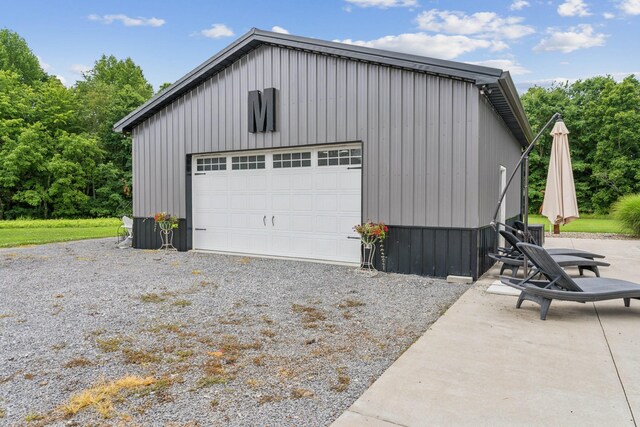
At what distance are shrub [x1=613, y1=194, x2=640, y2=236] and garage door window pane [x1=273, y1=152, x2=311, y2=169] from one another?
1145 cm

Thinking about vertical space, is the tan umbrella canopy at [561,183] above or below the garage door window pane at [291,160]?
below

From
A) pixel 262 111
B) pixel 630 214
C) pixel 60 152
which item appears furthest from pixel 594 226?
pixel 60 152

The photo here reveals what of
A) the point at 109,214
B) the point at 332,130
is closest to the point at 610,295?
the point at 332,130

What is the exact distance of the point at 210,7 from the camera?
49.9 ft

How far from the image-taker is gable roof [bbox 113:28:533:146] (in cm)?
608

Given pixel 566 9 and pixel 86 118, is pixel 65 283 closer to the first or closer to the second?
pixel 566 9

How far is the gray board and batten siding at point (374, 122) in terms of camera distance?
6.29 meters

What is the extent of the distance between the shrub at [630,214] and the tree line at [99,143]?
13727mm

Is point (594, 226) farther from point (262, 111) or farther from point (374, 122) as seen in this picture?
point (262, 111)

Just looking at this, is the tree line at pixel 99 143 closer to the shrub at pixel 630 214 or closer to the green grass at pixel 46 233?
the green grass at pixel 46 233

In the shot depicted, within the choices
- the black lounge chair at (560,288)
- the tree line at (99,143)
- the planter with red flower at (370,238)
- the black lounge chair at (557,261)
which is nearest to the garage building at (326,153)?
the planter with red flower at (370,238)

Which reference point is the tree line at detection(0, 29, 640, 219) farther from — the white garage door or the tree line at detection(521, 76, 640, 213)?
the white garage door

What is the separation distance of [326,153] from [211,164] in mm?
2913

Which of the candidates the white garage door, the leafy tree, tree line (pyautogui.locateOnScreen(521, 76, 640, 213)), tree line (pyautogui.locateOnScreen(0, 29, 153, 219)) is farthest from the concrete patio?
tree line (pyautogui.locateOnScreen(521, 76, 640, 213))
